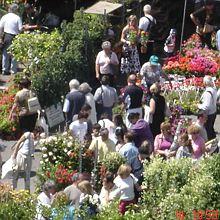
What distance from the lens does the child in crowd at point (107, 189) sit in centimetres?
1577

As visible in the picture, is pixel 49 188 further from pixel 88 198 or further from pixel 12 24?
pixel 12 24

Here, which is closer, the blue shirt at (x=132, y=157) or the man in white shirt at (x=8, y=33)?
the blue shirt at (x=132, y=157)

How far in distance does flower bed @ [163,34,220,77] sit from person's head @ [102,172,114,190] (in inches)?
318

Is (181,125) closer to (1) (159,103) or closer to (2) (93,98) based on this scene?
(1) (159,103)

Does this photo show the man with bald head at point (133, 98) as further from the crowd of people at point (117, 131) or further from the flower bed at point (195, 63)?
the flower bed at point (195, 63)

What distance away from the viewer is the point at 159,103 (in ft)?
63.2

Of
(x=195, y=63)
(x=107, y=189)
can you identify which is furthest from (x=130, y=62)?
(x=107, y=189)

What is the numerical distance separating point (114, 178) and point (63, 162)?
1444 mm

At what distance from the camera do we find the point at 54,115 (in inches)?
814

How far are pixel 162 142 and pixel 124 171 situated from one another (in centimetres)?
198

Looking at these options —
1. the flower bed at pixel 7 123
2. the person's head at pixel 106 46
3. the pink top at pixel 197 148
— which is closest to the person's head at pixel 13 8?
the person's head at pixel 106 46

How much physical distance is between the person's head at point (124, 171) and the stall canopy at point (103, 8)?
846 centimetres

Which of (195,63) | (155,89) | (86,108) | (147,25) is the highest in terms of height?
(147,25)


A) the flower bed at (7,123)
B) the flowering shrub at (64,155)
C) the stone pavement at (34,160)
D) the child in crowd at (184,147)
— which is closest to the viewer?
the child in crowd at (184,147)
